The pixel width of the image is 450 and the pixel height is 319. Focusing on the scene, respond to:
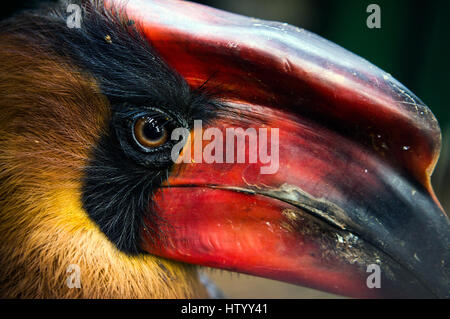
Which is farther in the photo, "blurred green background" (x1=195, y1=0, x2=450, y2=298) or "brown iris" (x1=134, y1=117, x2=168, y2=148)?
"blurred green background" (x1=195, y1=0, x2=450, y2=298)

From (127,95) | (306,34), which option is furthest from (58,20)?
(306,34)

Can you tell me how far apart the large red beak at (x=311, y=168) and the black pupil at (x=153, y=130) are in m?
0.10

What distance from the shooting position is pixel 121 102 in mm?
1081

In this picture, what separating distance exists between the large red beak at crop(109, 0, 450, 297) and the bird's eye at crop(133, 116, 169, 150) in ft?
0.30

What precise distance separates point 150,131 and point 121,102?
0.35 ft

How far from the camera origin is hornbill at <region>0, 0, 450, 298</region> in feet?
3.26
